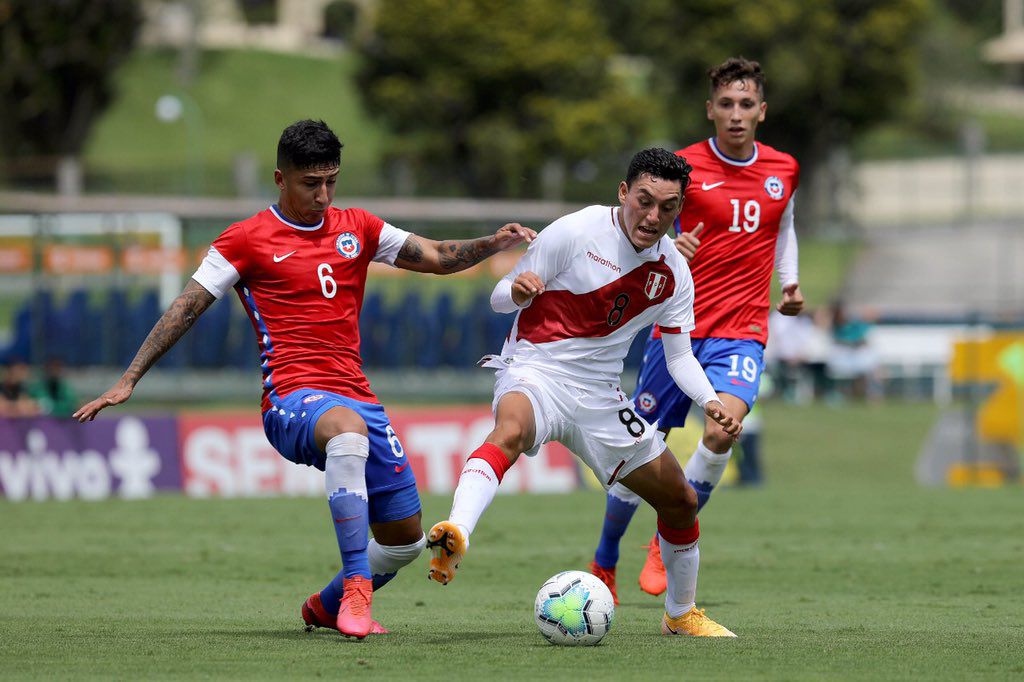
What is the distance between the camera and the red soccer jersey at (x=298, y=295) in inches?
297

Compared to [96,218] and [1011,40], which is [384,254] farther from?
[1011,40]

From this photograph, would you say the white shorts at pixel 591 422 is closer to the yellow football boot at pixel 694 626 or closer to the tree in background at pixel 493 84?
the yellow football boot at pixel 694 626

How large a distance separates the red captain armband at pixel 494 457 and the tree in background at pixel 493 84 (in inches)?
1969

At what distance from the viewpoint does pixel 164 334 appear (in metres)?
7.52

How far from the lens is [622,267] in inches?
301

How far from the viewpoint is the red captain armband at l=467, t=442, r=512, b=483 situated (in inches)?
284

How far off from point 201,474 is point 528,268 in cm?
1242

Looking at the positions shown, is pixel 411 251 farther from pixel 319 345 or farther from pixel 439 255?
pixel 319 345

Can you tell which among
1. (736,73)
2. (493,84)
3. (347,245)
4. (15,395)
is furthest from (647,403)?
(493,84)

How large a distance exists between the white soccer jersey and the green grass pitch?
4.56 feet

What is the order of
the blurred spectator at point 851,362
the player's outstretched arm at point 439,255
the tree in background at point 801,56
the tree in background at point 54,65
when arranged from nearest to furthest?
the player's outstretched arm at point 439,255
the blurred spectator at point 851,362
the tree in background at point 801,56
the tree in background at point 54,65

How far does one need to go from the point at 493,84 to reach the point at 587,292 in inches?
2087

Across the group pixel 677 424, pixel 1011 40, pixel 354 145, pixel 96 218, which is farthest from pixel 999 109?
pixel 677 424

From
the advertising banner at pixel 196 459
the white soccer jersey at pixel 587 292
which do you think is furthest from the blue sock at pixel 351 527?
the advertising banner at pixel 196 459
